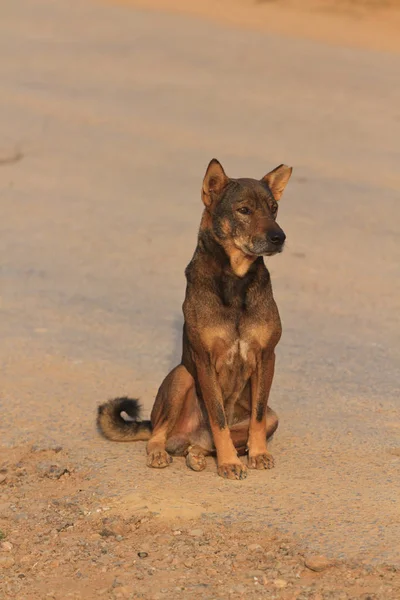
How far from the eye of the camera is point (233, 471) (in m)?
6.76

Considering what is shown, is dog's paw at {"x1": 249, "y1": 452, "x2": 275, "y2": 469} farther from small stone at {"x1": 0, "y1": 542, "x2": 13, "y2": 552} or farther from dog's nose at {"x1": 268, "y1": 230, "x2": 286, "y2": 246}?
small stone at {"x1": 0, "y1": 542, "x2": 13, "y2": 552}

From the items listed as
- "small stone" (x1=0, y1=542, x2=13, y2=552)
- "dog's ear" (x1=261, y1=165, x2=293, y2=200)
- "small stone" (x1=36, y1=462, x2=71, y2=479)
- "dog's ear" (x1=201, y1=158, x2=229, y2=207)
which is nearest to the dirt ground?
"small stone" (x1=0, y1=542, x2=13, y2=552)

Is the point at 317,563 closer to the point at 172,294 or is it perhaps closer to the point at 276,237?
the point at 276,237

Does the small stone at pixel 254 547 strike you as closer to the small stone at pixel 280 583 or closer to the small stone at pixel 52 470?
the small stone at pixel 280 583

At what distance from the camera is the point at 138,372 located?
9.13m

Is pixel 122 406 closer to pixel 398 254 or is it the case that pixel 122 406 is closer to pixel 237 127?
pixel 398 254

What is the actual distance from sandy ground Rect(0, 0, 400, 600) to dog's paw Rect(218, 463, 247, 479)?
0.42 ft

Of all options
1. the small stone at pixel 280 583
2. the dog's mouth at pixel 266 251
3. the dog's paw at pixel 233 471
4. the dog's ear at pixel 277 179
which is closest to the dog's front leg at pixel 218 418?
the dog's paw at pixel 233 471

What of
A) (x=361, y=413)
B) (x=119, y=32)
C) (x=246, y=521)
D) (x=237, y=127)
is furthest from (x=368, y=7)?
(x=246, y=521)

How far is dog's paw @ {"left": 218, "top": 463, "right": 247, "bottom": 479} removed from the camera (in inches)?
266

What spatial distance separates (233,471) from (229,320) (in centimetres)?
90

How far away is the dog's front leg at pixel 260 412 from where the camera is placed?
6.88 meters

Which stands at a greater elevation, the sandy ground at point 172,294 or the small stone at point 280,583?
the small stone at point 280,583

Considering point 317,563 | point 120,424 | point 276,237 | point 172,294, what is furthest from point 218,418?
point 172,294
